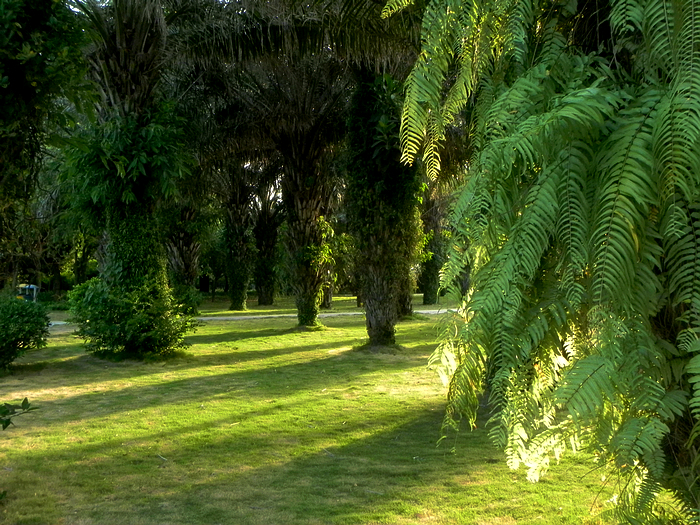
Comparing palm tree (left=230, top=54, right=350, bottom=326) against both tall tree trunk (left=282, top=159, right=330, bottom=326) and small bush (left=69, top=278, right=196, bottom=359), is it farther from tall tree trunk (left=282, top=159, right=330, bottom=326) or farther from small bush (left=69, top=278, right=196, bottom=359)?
small bush (left=69, top=278, right=196, bottom=359)

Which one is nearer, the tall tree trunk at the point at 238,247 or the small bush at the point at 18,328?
the small bush at the point at 18,328

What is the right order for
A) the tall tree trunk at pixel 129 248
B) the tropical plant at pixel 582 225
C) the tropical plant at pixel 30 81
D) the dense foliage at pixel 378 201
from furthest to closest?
the dense foliage at pixel 378 201 < the tall tree trunk at pixel 129 248 < the tropical plant at pixel 30 81 < the tropical plant at pixel 582 225

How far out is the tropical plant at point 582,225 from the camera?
1.92m

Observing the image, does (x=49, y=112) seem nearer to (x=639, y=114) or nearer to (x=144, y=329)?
(x=639, y=114)

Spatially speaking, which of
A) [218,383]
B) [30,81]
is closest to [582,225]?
[30,81]

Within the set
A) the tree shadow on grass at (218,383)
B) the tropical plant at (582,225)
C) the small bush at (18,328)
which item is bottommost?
the tree shadow on grass at (218,383)

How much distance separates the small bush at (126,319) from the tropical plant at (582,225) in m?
9.54

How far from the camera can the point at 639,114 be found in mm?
2029

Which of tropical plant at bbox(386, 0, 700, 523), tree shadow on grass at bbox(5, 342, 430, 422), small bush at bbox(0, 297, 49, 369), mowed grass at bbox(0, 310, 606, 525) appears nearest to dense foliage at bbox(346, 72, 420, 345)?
tree shadow on grass at bbox(5, 342, 430, 422)

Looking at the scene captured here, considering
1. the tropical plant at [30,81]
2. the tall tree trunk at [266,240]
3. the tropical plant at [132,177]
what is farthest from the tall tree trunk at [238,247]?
the tropical plant at [30,81]

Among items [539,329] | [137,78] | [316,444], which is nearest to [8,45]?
[539,329]

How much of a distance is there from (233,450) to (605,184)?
16.5 feet

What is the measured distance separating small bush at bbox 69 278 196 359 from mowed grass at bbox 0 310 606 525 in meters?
0.71

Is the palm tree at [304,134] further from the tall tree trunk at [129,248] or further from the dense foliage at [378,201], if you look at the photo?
the tall tree trunk at [129,248]
